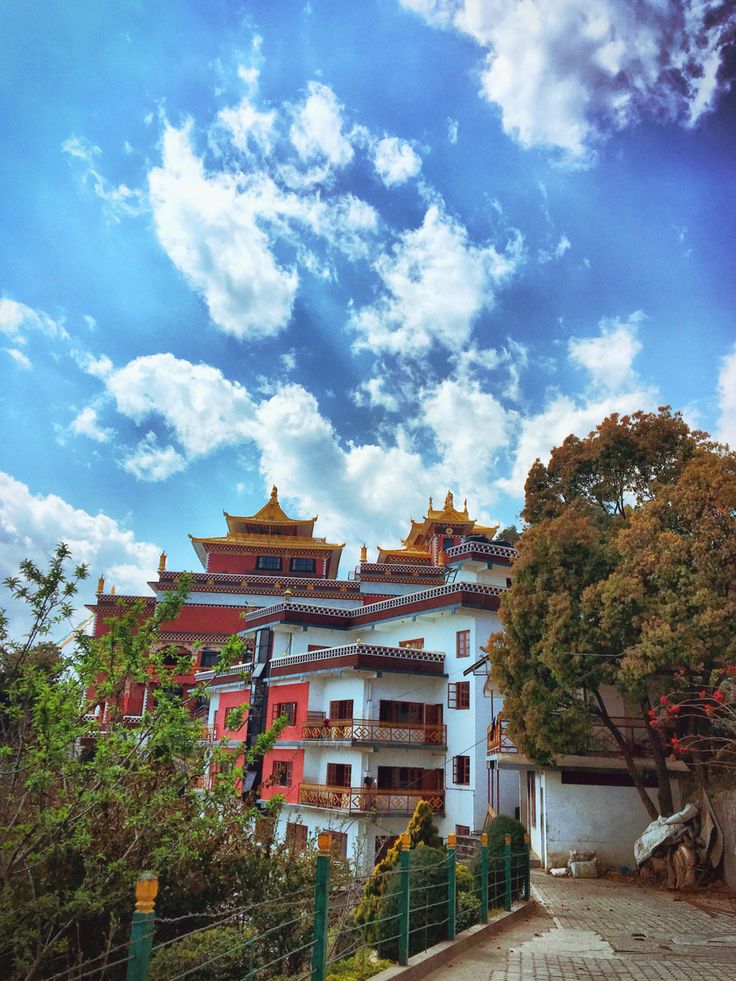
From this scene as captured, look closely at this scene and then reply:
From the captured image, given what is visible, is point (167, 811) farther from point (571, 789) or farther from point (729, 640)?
point (571, 789)

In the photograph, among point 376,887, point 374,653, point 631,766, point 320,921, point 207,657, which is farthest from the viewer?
point 207,657

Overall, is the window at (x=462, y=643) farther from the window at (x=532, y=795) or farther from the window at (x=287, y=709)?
the window at (x=287, y=709)

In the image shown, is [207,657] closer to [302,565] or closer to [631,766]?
[302,565]

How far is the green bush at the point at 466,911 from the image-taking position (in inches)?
368

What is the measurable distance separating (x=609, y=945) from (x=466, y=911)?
6.10ft

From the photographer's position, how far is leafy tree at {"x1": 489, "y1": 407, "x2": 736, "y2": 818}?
15422 mm

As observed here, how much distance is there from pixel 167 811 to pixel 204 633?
32346 millimetres

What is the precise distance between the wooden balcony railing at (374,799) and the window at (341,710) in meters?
2.38

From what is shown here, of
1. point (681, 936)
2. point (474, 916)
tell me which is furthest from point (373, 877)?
point (681, 936)

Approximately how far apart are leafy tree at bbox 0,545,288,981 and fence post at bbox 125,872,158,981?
7.62 ft

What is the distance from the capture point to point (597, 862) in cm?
1784

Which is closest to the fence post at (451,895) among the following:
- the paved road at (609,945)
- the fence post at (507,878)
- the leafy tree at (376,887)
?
the paved road at (609,945)

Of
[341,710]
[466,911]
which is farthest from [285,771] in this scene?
[466,911]

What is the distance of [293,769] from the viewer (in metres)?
27.2
